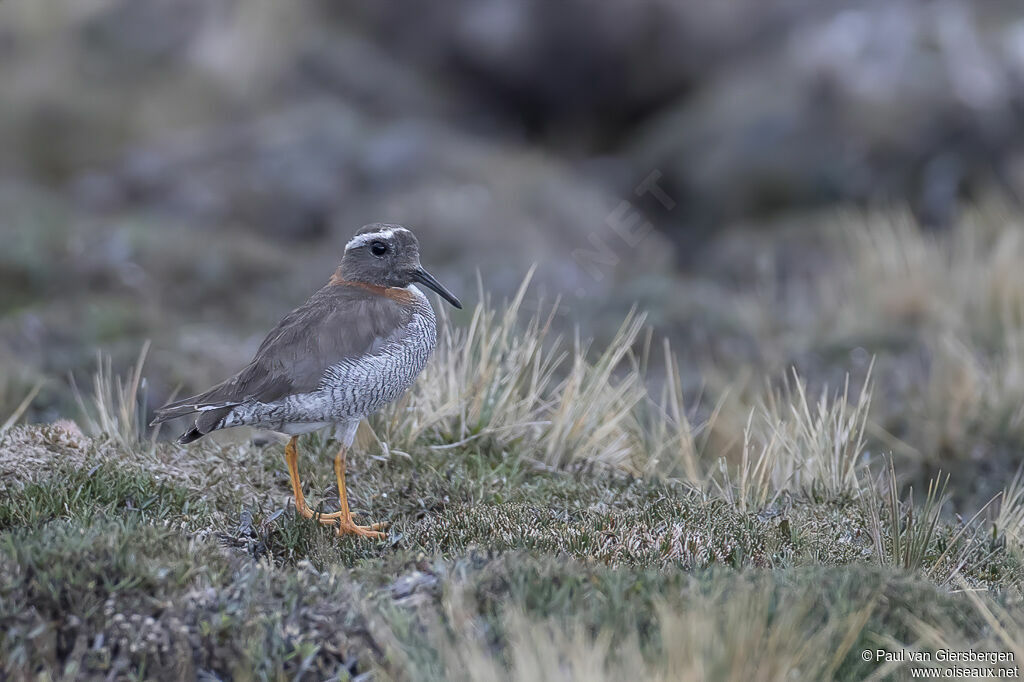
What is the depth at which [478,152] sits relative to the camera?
63.8 feet

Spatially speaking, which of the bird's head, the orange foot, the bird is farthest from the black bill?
the orange foot

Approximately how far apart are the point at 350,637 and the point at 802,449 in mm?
3739

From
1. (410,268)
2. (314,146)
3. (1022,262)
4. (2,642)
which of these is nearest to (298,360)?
(410,268)

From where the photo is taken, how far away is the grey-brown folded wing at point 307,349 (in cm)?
587

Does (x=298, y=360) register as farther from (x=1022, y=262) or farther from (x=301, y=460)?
(x=1022, y=262)

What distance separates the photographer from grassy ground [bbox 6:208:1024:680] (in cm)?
440

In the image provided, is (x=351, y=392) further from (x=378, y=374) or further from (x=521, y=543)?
(x=521, y=543)

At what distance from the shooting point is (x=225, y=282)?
1445 centimetres

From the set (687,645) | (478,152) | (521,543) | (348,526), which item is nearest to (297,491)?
(348,526)

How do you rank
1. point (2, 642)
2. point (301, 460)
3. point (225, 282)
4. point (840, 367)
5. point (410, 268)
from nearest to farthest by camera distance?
1. point (2, 642)
2. point (410, 268)
3. point (301, 460)
4. point (840, 367)
5. point (225, 282)

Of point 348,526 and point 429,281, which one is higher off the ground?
point 429,281

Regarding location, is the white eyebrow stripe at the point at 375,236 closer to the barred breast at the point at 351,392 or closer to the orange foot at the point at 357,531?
the barred breast at the point at 351,392

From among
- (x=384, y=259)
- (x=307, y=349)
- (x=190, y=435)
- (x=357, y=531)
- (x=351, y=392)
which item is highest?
(x=384, y=259)

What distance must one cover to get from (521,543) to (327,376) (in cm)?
128
